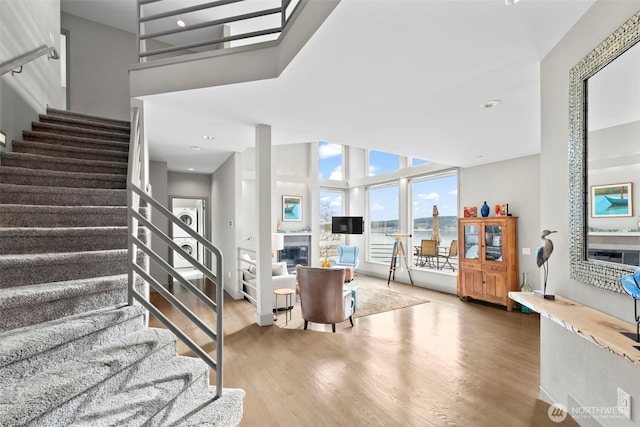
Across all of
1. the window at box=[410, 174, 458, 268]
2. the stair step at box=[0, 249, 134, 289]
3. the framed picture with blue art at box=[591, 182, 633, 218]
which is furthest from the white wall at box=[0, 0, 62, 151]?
the window at box=[410, 174, 458, 268]

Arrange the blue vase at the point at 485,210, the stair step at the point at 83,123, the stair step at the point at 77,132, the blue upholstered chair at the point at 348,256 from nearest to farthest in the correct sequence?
the stair step at the point at 77,132, the stair step at the point at 83,123, the blue vase at the point at 485,210, the blue upholstered chair at the point at 348,256

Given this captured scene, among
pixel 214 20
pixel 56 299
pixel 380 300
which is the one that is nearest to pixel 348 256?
pixel 380 300

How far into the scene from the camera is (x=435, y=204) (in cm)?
667

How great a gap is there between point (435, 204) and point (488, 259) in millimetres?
1841

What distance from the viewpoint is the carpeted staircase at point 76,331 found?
4.02 feet

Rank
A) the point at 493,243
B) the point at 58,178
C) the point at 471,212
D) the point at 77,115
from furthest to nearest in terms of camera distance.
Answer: the point at 471,212 → the point at 493,243 → the point at 77,115 → the point at 58,178

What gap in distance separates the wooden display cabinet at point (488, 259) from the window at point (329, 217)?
373 cm

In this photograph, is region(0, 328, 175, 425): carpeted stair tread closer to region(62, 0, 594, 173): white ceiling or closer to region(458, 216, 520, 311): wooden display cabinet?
region(62, 0, 594, 173): white ceiling

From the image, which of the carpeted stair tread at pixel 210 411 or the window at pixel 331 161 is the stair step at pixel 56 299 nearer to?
the carpeted stair tread at pixel 210 411

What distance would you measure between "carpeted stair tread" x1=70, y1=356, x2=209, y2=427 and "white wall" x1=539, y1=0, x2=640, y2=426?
2261 millimetres

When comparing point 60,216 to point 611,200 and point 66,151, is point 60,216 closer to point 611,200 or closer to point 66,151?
point 66,151

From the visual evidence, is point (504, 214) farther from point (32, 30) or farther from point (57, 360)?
point (32, 30)

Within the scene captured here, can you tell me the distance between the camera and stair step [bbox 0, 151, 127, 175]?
2.53 metres

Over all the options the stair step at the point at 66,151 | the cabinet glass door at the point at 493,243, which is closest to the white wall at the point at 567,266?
the cabinet glass door at the point at 493,243
